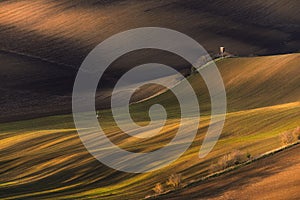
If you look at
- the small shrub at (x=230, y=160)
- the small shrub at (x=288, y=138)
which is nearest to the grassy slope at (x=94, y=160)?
the small shrub at (x=288, y=138)

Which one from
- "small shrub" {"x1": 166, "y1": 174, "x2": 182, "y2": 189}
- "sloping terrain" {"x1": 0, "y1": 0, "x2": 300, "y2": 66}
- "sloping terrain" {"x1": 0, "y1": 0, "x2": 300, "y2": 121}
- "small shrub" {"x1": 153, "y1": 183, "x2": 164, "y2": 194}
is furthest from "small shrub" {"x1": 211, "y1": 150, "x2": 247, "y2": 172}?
"sloping terrain" {"x1": 0, "y1": 0, "x2": 300, "y2": 66}

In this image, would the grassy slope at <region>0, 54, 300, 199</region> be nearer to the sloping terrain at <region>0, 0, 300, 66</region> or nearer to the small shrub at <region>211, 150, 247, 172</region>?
the small shrub at <region>211, 150, 247, 172</region>

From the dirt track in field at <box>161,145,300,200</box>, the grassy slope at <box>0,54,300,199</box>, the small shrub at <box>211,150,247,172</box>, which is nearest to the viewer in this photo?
the dirt track in field at <box>161,145,300,200</box>

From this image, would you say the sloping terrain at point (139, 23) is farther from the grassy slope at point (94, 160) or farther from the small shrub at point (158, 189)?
the small shrub at point (158, 189)

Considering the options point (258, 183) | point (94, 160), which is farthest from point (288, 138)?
point (94, 160)

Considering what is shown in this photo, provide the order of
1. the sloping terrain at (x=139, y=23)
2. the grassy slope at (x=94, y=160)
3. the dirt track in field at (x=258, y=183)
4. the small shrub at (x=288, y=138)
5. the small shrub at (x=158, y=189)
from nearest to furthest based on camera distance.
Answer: the dirt track in field at (x=258, y=183) → the small shrub at (x=158, y=189) → the small shrub at (x=288, y=138) → the grassy slope at (x=94, y=160) → the sloping terrain at (x=139, y=23)

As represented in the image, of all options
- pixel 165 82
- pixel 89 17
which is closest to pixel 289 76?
pixel 165 82

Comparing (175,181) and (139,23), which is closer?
(175,181)

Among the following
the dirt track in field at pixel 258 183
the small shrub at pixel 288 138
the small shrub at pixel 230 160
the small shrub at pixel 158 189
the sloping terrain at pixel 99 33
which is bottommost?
the dirt track in field at pixel 258 183

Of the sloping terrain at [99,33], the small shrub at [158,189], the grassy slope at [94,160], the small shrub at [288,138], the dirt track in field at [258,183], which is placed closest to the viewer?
the dirt track in field at [258,183]

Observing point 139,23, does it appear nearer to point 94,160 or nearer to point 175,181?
point 94,160

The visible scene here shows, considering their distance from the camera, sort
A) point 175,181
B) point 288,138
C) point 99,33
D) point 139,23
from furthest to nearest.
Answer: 1. point 139,23
2. point 99,33
3. point 288,138
4. point 175,181

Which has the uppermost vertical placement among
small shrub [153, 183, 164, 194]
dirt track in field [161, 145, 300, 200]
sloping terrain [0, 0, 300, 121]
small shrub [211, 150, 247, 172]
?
sloping terrain [0, 0, 300, 121]

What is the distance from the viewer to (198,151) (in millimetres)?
25672
